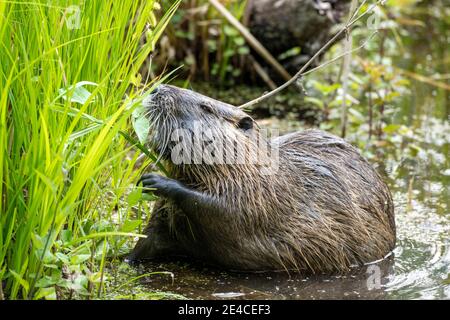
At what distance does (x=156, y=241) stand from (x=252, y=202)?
1.80 feet

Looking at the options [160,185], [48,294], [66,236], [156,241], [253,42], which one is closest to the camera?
[48,294]

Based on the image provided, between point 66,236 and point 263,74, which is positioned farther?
point 263,74

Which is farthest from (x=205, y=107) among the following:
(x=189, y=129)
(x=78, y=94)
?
(x=78, y=94)

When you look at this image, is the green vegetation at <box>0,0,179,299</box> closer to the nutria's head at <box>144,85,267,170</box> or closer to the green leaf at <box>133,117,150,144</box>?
the green leaf at <box>133,117,150,144</box>

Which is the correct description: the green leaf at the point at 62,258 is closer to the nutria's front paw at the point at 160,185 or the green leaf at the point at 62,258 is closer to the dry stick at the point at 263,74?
the nutria's front paw at the point at 160,185

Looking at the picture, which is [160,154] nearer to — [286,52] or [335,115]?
[335,115]

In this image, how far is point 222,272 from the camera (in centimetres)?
405

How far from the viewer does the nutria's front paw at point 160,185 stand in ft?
12.6

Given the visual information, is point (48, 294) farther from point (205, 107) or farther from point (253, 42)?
point (253, 42)

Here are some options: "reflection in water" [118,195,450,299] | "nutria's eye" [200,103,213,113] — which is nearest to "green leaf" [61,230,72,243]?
"reflection in water" [118,195,450,299]

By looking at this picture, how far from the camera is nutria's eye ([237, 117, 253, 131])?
4.09m

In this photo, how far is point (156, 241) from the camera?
13.6 feet

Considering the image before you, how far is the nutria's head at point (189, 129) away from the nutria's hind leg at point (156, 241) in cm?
35

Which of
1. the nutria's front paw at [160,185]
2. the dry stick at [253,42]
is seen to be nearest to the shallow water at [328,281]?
the nutria's front paw at [160,185]
